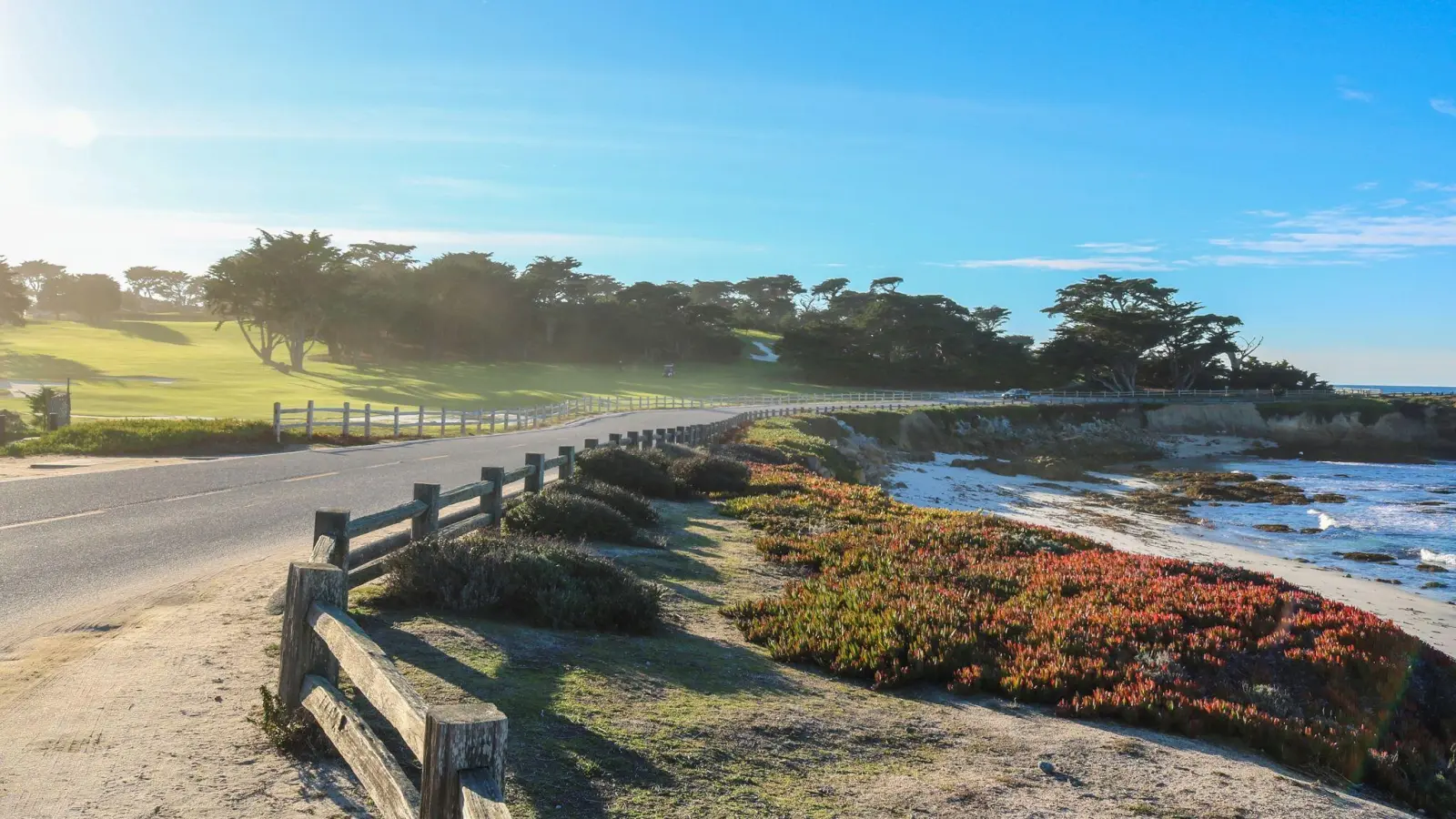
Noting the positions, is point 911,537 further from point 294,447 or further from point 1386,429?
point 1386,429

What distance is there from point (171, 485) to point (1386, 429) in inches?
3617

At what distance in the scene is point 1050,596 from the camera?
34.0 ft

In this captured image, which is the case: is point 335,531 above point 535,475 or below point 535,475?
above

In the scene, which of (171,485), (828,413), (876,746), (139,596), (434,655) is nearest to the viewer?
(876,746)

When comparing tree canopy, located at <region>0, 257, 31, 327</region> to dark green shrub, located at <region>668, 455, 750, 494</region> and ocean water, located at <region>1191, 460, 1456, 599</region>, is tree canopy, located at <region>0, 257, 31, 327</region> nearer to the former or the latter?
dark green shrub, located at <region>668, 455, 750, 494</region>

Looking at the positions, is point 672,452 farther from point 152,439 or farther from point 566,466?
point 152,439

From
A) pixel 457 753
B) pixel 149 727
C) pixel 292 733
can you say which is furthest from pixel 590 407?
pixel 457 753

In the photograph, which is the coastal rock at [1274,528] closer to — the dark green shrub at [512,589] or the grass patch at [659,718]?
the grass patch at [659,718]

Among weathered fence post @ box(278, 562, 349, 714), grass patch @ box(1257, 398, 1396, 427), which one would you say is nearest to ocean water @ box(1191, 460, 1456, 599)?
weathered fence post @ box(278, 562, 349, 714)

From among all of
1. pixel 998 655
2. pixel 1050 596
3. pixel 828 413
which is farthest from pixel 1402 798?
pixel 828 413

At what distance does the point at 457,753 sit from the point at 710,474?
1602cm

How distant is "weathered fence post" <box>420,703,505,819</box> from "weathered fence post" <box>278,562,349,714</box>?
215cm

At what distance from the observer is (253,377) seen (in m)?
71.2

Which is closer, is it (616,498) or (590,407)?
(616,498)
